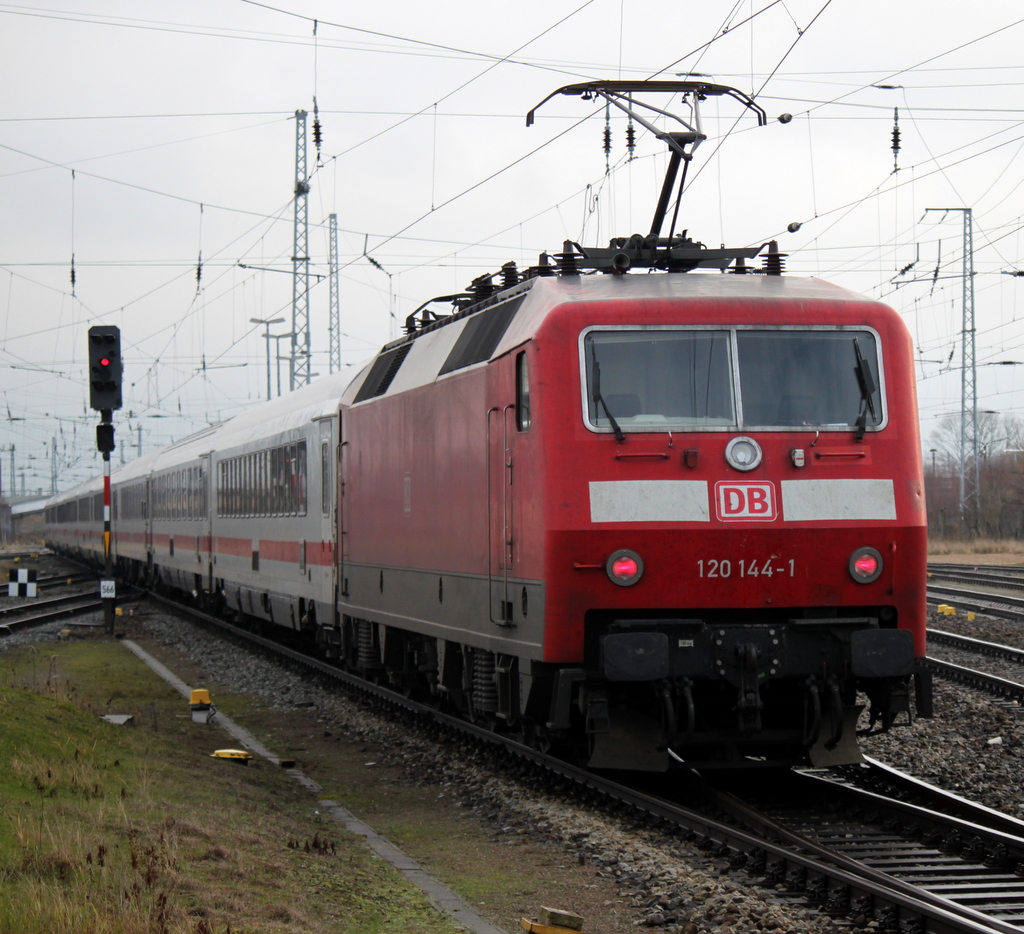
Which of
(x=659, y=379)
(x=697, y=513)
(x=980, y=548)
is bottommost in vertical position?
(x=980, y=548)

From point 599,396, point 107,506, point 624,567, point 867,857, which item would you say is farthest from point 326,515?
point 867,857

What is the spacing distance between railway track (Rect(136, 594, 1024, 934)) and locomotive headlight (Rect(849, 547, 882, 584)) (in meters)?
1.34

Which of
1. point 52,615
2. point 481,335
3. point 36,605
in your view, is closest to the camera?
point 481,335

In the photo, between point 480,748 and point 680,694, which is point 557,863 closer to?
point 680,694

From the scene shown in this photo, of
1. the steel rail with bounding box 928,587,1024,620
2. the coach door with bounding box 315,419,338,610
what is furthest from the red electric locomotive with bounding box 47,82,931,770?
the steel rail with bounding box 928,587,1024,620

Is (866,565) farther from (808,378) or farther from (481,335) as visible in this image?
(481,335)

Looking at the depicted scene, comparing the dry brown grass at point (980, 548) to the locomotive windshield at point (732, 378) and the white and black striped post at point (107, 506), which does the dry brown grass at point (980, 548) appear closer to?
the white and black striped post at point (107, 506)

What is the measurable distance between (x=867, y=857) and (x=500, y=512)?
11.3ft

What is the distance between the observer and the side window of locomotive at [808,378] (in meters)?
8.66

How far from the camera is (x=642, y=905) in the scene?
21.7 feet

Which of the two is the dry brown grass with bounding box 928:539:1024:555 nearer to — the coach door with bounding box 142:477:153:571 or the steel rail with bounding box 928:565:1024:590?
the steel rail with bounding box 928:565:1024:590

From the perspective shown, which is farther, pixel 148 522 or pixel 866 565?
pixel 148 522

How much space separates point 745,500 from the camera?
27.7ft

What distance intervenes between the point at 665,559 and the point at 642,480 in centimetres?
51
